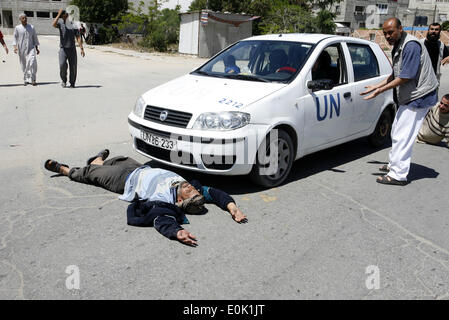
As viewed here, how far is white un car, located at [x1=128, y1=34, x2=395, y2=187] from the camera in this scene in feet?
14.3

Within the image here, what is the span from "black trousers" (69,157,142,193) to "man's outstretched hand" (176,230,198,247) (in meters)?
1.26

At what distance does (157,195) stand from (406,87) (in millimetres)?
3061

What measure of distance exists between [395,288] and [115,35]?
1711 inches

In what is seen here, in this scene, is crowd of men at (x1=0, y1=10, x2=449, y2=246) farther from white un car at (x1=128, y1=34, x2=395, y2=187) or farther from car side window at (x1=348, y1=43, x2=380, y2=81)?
car side window at (x1=348, y1=43, x2=380, y2=81)

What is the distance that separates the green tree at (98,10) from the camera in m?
48.6

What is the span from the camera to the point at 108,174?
463cm

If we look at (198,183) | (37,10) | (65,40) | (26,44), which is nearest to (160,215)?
(198,183)

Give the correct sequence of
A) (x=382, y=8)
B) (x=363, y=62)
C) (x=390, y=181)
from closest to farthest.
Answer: (x=390, y=181), (x=363, y=62), (x=382, y=8)

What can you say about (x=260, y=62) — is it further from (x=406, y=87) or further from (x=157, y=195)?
(x=157, y=195)

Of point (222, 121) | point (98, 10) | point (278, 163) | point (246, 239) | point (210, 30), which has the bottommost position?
point (246, 239)

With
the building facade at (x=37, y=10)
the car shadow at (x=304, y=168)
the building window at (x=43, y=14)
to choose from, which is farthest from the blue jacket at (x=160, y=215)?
the building window at (x=43, y=14)

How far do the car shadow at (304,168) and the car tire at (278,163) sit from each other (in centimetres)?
15

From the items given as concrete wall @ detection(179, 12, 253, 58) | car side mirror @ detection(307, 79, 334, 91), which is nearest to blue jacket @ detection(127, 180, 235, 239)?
car side mirror @ detection(307, 79, 334, 91)
